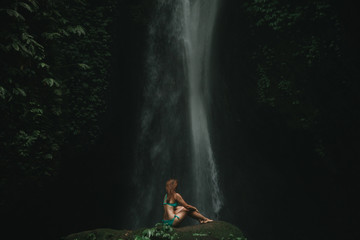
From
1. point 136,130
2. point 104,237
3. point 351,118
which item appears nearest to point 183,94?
point 136,130

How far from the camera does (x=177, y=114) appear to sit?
10.5 metres

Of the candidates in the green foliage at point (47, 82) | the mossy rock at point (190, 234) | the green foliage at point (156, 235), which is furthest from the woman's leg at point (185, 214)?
the green foliage at point (47, 82)

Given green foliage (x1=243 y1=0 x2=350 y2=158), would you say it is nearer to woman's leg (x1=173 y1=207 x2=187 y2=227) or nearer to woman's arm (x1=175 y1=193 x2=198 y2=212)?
woman's arm (x1=175 y1=193 x2=198 y2=212)

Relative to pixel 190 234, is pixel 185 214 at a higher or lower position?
higher

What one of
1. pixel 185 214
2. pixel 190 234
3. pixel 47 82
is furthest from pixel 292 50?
pixel 47 82

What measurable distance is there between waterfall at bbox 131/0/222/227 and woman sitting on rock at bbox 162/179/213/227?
12.7 ft

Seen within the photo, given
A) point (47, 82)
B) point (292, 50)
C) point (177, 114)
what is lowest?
point (47, 82)

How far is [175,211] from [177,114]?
551 cm

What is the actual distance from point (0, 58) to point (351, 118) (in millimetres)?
8244

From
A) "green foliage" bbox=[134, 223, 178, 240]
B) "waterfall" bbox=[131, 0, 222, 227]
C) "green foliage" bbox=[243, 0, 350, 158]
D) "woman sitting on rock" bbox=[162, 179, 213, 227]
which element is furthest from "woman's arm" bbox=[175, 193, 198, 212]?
"green foliage" bbox=[243, 0, 350, 158]

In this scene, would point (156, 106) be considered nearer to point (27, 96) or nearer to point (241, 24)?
point (241, 24)

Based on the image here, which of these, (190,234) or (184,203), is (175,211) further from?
(190,234)

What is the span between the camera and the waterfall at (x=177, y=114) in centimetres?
944

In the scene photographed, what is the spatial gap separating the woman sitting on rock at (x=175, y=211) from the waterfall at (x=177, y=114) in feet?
12.7
